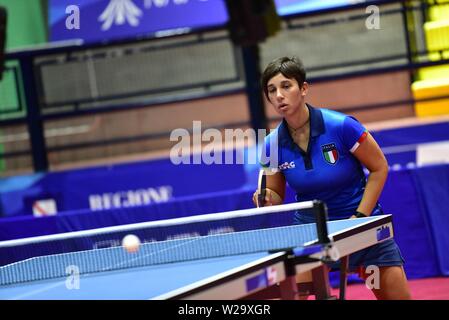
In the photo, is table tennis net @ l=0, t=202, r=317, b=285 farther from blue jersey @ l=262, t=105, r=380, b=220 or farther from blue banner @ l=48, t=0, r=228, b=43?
blue banner @ l=48, t=0, r=228, b=43

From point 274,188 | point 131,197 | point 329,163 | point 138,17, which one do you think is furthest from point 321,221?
point 138,17

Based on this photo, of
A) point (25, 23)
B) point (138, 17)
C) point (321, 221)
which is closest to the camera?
point (321, 221)

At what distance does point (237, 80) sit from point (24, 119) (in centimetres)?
254

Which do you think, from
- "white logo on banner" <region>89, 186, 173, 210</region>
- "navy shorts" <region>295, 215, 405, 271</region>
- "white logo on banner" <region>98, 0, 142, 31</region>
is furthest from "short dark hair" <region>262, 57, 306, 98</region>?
"white logo on banner" <region>98, 0, 142, 31</region>

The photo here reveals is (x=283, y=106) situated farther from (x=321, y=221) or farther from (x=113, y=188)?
(x=113, y=188)

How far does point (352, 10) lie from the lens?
10367 millimetres

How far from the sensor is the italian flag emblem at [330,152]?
4.50 m

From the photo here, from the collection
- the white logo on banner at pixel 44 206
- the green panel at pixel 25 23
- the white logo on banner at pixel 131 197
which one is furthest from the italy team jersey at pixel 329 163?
the green panel at pixel 25 23

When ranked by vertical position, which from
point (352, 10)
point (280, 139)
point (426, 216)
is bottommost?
point (426, 216)

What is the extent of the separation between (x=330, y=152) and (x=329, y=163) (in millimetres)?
53

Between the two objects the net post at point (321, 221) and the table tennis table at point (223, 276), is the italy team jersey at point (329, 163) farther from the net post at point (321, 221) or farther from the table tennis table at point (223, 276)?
the net post at point (321, 221)

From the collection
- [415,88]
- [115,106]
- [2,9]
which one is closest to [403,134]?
[415,88]

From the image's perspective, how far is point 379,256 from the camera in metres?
4.35
